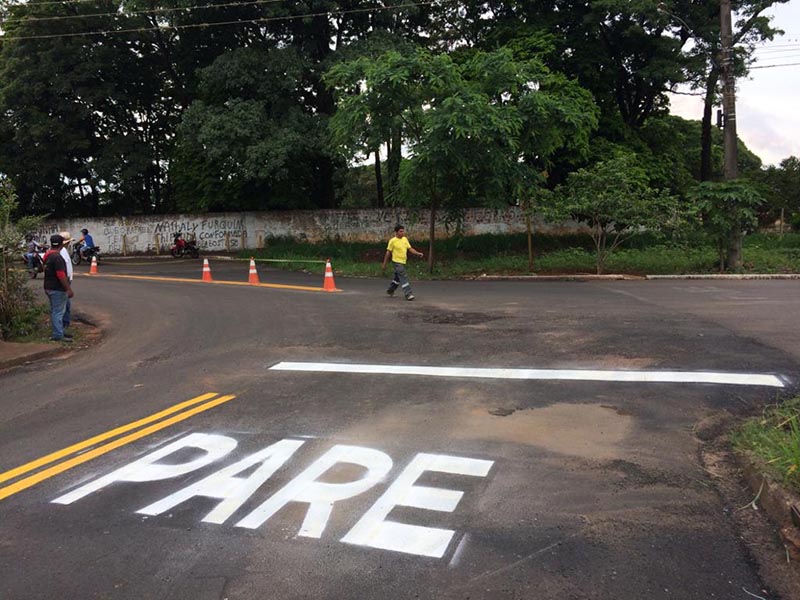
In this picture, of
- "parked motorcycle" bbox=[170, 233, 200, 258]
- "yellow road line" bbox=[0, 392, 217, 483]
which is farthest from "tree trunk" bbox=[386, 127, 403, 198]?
"yellow road line" bbox=[0, 392, 217, 483]

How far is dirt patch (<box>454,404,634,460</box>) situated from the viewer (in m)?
5.05

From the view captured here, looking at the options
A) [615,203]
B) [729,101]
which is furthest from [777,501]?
[729,101]

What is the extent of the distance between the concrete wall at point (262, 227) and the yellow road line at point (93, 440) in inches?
872

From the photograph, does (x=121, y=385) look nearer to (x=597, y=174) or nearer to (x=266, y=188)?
(x=597, y=174)

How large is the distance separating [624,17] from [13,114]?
28.7 meters

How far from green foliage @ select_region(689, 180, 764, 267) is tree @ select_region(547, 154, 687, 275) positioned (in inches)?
28.4

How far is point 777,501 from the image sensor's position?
388 centimetres

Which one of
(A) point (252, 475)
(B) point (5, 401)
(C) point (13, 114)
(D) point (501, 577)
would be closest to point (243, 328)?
(B) point (5, 401)

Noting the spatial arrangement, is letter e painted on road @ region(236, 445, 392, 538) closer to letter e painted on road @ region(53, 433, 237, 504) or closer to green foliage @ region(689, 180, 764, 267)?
letter e painted on road @ region(53, 433, 237, 504)

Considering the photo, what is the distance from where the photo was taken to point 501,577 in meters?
3.24

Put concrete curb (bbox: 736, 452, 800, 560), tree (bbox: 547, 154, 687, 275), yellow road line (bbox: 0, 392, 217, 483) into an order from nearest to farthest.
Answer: concrete curb (bbox: 736, 452, 800, 560) → yellow road line (bbox: 0, 392, 217, 483) → tree (bbox: 547, 154, 687, 275)

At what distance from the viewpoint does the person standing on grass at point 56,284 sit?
34.3 feet

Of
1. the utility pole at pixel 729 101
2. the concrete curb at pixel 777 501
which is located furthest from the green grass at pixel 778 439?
the utility pole at pixel 729 101

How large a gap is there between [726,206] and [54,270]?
57.2ft
